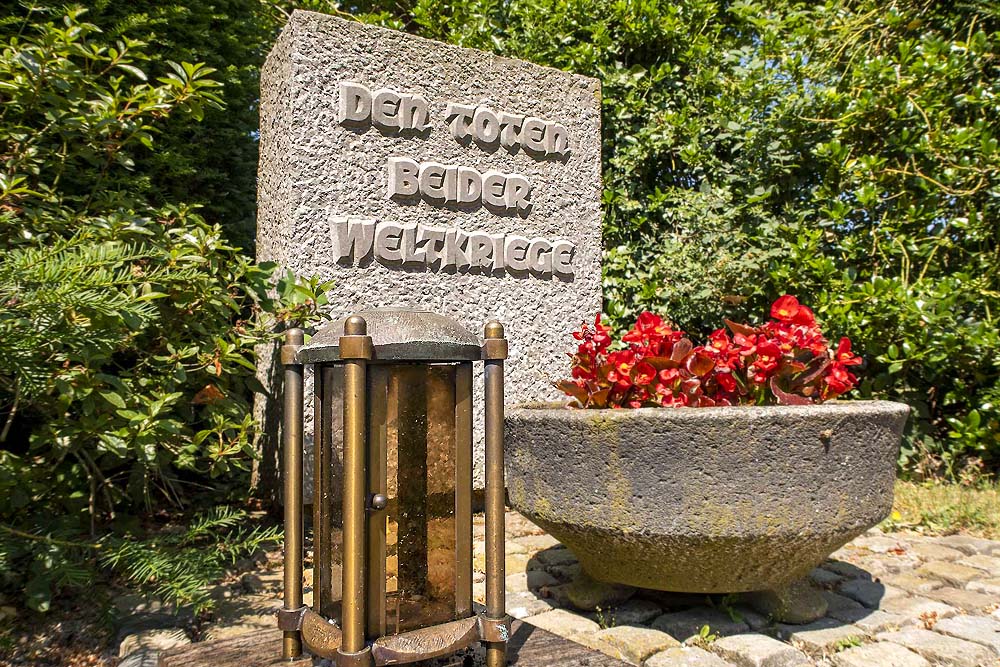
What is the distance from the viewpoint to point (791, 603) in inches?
92.1

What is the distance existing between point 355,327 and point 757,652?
5.11 feet

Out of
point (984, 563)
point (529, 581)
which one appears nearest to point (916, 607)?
point (984, 563)

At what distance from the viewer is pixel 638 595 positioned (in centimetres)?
258

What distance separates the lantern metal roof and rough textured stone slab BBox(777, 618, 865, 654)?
145 cm

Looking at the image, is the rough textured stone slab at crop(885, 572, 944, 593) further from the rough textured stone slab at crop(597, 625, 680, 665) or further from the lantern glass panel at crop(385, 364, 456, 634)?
the lantern glass panel at crop(385, 364, 456, 634)

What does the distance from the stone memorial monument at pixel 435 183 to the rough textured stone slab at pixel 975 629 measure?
6.77 feet

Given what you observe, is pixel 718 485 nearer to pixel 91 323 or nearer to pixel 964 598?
pixel 964 598

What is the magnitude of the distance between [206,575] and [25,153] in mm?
1683

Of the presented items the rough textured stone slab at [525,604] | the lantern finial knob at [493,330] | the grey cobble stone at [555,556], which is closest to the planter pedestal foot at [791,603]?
the rough textured stone slab at [525,604]

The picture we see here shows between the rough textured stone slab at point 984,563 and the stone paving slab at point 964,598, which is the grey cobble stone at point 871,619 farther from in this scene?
the rough textured stone slab at point 984,563

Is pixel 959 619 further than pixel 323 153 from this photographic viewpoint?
No

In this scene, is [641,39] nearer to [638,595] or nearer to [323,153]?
[323,153]

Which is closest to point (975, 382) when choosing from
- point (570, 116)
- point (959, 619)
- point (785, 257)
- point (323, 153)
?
point (785, 257)

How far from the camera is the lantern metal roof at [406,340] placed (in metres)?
1.54
